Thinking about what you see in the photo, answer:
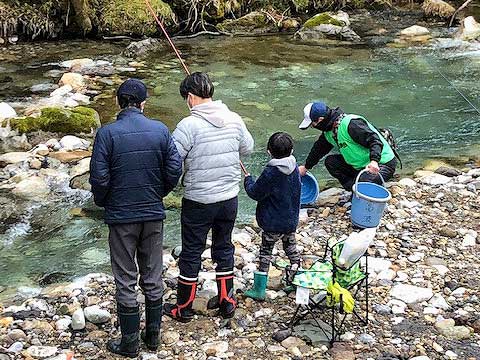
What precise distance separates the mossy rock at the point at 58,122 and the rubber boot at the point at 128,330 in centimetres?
520

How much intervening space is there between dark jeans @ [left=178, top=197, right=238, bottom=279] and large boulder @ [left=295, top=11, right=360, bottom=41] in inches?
448

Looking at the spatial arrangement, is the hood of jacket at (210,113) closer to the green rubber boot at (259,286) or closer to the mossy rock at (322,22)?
the green rubber boot at (259,286)

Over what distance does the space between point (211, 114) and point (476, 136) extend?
580 centimetres

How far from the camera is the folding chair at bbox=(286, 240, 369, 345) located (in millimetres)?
3979

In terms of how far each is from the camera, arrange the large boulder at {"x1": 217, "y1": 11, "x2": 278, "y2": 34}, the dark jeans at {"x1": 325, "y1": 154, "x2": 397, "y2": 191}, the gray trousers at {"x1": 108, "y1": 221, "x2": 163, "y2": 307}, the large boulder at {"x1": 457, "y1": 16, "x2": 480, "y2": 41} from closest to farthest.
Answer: the gray trousers at {"x1": 108, "y1": 221, "x2": 163, "y2": 307} → the dark jeans at {"x1": 325, "y1": 154, "x2": 397, "y2": 191} → the large boulder at {"x1": 457, "y1": 16, "x2": 480, "y2": 41} → the large boulder at {"x1": 217, "y1": 11, "x2": 278, "y2": 34}

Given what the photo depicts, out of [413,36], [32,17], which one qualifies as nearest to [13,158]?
[32,17]

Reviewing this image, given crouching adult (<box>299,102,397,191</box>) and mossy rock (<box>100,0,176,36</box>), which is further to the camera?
mossy rock (<box>100,0,176,36</box>)

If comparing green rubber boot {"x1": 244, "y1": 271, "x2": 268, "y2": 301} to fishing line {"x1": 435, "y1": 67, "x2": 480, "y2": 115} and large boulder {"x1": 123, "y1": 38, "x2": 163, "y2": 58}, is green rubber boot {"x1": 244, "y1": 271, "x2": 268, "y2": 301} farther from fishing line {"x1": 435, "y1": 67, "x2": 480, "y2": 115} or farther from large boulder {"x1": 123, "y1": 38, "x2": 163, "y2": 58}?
large boulder {"x1": 123, "y1": 38, "x2": 163, "y2": 58}

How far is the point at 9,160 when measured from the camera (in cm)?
753

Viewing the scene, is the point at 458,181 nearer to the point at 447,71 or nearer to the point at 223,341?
the point at 223,341

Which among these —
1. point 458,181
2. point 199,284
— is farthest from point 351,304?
point 458,181

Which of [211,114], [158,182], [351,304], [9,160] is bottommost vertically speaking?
[9,160]

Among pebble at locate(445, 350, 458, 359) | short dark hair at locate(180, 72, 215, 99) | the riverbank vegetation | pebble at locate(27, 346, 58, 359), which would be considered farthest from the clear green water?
pebble at locate(445, 350, 458, 359)

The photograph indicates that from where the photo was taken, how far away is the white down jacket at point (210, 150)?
3.88 meters
